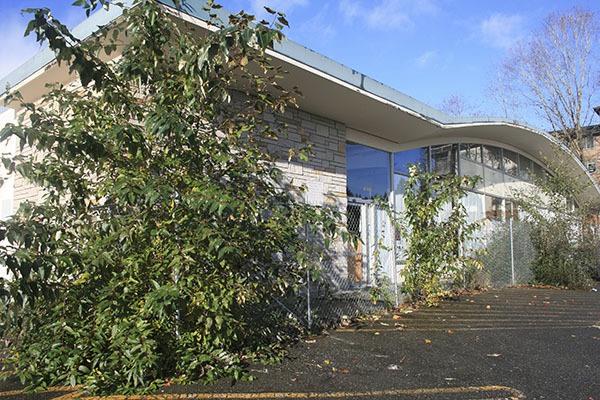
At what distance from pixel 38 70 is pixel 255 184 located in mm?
4678

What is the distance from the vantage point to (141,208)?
423cm

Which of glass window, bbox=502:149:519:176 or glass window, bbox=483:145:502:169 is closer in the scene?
glass window, bbox=483:145:502:169

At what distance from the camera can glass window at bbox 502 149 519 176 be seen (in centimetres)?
1606

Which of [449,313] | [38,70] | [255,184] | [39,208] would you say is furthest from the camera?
[449,313]

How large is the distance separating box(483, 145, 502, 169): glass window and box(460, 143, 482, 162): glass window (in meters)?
0.44

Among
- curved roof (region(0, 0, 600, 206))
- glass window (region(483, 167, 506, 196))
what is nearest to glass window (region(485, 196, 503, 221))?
glass window (region(483, 167, 506, 196))

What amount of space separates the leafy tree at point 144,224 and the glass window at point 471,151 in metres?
10.4

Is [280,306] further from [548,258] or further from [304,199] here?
[548,258]

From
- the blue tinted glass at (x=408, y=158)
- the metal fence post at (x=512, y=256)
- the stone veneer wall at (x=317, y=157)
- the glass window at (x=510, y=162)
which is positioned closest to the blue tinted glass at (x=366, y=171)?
the blue tinted glass at (x=408, y=158)

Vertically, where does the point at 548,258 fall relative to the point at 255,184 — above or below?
below

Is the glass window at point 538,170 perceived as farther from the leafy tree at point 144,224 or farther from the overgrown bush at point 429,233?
the leafy tree at point 144,224

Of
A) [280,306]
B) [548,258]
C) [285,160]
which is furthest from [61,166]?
[548,258]

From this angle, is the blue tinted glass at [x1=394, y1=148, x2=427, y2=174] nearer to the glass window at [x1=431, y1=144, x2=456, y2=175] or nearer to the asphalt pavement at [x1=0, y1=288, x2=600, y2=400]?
the glass window at [x1=431, y1=144, x2=456, y2=175]

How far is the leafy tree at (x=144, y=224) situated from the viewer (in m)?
3.70
